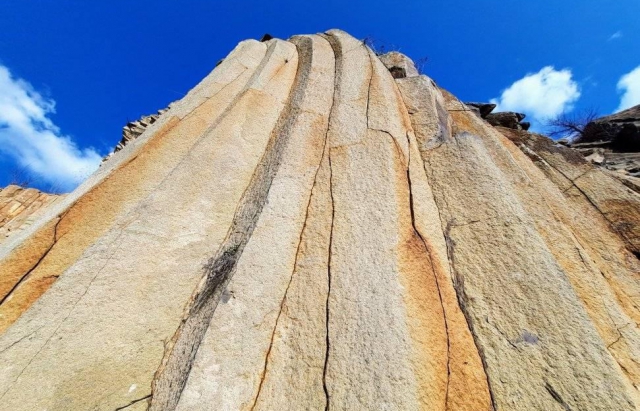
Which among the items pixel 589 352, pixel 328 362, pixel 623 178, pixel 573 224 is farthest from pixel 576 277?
pixel 623 178

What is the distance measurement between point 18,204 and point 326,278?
9.85 m

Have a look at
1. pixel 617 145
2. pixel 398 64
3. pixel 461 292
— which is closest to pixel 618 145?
pixel 617 145

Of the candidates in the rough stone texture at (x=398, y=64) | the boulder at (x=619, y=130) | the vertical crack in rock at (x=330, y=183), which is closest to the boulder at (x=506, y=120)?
the rough stone texture at (x=398, y=64)

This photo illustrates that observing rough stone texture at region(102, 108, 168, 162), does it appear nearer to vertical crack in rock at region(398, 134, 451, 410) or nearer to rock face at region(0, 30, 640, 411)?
rock face at region(0, 30, 640, 411)

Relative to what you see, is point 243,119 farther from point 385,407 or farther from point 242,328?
point 385,407

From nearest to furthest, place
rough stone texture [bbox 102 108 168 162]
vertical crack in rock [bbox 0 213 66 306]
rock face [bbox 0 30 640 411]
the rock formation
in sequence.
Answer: rock face [bbox 0 30 640 411]
vertical crack in rock [bbox 0 213 66 306]
the rock formation
rough stone texture [bbox 102 108 168 162]

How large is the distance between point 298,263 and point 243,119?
1884 millimetres

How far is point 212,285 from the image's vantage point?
2023mm

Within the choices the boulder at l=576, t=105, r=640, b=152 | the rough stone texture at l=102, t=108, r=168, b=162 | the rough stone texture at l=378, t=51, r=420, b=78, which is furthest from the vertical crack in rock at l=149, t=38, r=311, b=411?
the boulder at l=576, t=105, r=640, b=152

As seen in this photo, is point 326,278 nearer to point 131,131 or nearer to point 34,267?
point 34,267

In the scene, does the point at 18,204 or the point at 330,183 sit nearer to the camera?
the point at 330,183

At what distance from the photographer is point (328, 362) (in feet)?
5.23

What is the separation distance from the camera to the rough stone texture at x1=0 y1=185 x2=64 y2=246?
22.8 ft

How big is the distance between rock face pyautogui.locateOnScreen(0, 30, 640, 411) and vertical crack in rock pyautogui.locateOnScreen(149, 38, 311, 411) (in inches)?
0.6
